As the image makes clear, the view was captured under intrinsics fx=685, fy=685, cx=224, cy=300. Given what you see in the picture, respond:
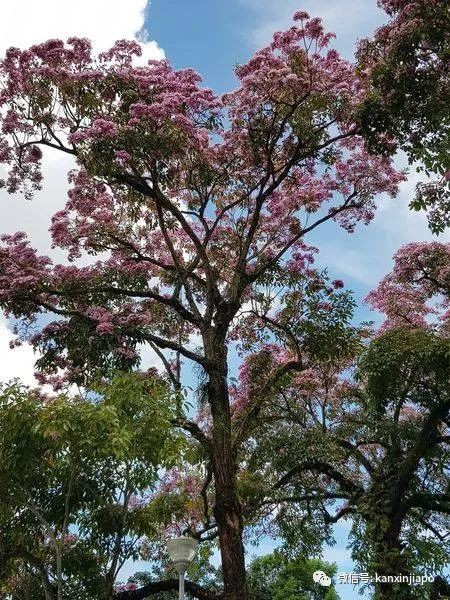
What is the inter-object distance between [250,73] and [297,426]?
6646mm

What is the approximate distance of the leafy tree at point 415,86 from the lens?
7.73 m

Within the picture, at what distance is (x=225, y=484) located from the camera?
9.62m

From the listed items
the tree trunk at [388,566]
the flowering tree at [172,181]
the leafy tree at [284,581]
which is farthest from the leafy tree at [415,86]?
the leafy tree at [284,581]

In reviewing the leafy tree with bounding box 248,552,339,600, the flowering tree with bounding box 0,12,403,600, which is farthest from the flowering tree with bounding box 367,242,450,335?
the leafy tree with bounding box 248,552,339,600

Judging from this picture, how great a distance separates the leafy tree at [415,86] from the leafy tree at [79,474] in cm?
430

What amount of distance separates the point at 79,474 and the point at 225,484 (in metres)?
2.02

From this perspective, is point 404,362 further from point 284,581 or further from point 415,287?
point 284,581

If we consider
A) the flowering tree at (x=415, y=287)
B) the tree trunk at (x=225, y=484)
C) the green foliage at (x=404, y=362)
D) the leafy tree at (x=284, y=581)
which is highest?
the flowering tree at (x=415, y=287)

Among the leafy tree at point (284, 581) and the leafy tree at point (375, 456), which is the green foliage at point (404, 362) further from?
the leafy tree at point (284, 581)

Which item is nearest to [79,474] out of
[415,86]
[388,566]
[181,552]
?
[181,552]

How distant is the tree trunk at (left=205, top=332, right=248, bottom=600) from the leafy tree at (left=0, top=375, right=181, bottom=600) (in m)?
1.13

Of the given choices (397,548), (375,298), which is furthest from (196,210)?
(397,548)

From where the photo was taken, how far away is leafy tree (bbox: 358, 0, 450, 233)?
Result: 773cm

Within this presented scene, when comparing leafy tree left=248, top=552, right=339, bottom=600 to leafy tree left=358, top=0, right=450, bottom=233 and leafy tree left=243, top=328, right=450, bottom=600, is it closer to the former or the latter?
leafy tree left=243, top=328, right=450, bottom=600
